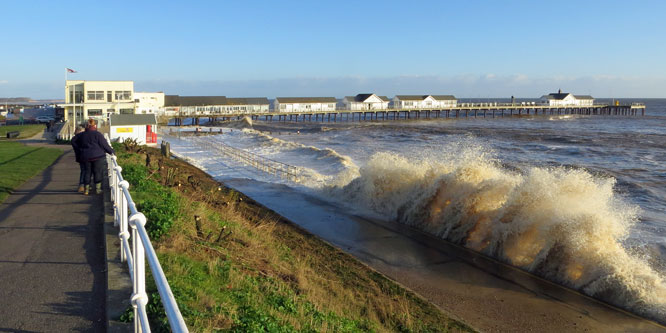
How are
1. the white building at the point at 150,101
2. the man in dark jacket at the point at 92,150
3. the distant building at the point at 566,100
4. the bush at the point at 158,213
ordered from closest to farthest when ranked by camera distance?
1. the bush at the point at 158,213
2. the man in dark jacket at the point at 92,150
3. the white building at the point at 150,101
4. the distant building at the point at 566,100

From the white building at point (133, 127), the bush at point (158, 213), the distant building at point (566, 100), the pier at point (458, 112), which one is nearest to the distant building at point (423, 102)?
the pier at point (458, 112)

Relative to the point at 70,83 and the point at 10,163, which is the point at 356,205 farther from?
the point at 70,83

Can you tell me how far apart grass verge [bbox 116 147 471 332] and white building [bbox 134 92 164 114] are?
75.9 metres

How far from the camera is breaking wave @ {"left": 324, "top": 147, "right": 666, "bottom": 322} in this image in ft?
37.8

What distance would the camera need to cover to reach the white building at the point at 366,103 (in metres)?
107

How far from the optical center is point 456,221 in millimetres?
15961

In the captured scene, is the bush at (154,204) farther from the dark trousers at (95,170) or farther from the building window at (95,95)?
the building window at (95,95)

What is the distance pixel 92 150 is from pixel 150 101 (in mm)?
82137

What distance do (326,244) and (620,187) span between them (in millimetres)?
19471

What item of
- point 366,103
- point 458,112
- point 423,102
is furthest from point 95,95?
point 458,112

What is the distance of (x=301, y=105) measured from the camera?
102812 millimetres

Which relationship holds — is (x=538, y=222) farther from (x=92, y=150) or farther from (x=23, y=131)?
(x=23, y=131)

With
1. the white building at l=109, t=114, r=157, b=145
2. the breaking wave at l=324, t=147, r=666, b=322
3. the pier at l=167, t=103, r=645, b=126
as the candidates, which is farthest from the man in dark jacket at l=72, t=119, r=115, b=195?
the pier at l=167, t=103, r=645, b=126

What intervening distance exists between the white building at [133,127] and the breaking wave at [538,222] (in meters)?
18.1
